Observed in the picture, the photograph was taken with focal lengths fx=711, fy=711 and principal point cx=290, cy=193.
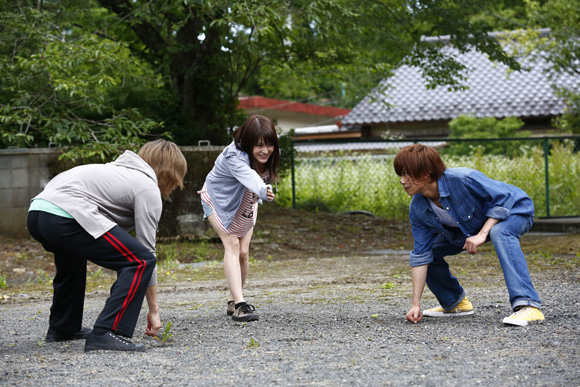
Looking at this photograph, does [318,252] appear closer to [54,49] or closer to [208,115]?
[208,115]

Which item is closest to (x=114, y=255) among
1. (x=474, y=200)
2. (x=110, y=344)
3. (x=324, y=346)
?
(x=110, y=344)

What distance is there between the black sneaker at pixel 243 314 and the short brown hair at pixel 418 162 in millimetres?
1471

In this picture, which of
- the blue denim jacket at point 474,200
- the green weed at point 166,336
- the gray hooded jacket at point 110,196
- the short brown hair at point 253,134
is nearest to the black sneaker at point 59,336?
the green weed at point 166,336

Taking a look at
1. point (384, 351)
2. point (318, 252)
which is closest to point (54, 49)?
point (318, 252)

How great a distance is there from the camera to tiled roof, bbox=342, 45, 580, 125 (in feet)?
77.4

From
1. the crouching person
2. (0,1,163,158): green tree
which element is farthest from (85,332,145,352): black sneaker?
(0,1,163,158): green tree

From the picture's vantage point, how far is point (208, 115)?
13.5 metres

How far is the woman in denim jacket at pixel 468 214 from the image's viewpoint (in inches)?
170

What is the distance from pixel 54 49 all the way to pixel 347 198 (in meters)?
8.10

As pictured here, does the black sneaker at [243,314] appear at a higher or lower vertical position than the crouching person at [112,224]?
lower

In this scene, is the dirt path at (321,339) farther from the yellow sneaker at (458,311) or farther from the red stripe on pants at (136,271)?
the red stripe on pants at (136,271)

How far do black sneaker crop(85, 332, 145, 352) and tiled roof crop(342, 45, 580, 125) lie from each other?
19856mm

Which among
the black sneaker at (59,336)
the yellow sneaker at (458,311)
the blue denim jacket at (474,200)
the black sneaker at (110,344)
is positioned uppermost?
the blue denim jacket at (474,200)

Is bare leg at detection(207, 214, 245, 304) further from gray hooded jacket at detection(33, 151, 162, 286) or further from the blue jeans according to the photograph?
the blue jeans
